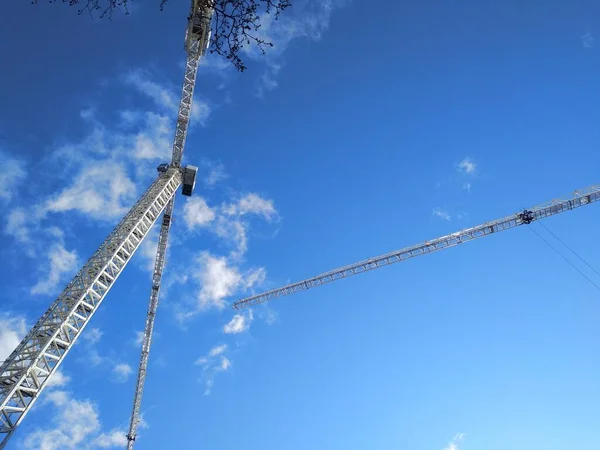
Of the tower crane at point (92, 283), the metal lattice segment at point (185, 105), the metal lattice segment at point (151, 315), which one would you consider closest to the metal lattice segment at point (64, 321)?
the tower crane at point (92, 283)

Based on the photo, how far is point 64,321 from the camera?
2403cm

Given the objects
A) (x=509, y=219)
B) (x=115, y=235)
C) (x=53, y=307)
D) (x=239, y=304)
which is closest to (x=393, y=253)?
(x=509, y=219)

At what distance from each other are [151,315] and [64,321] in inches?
1656

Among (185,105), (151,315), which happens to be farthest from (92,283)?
(151,315)

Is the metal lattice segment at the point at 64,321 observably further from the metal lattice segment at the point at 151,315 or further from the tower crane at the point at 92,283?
the metal lattice segment at the point at 151,315

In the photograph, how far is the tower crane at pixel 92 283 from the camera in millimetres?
21391

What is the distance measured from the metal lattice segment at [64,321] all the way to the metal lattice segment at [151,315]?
67.0ft

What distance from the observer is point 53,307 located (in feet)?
81.3

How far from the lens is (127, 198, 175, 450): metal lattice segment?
54125 millimetres

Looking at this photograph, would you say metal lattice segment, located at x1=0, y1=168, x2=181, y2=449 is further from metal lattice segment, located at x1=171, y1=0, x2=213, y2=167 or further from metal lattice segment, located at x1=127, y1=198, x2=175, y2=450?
metal lattice segment, located at x1=127, y1=198, x2=175, y2=450

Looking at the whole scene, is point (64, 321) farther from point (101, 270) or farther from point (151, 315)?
point (151, 315)

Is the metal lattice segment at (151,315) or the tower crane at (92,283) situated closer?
the tower crane at (92,283)

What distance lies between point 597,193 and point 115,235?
59.7m

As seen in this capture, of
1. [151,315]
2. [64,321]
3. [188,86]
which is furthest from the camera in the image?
[151,315]
